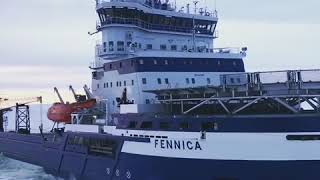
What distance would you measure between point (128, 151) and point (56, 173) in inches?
338

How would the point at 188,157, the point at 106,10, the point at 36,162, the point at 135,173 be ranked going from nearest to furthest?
the point at 188,157 < the point at 135,173 < the point at 106,10 < the point at 36,162

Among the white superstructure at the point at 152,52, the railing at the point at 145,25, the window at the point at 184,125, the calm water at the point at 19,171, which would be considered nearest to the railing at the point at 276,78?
the window at the point at 184,125

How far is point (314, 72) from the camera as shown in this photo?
1711cm

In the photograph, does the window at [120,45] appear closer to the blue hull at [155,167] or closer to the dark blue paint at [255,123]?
the blue hull at [155,167]

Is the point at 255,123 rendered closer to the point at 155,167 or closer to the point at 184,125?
the point at 184,125

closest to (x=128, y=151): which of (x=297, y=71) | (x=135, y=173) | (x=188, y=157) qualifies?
(x=135, y=173)

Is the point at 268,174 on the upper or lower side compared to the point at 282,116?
lower

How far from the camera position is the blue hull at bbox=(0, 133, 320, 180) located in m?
17.0

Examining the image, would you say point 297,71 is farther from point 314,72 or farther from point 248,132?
point 248,132

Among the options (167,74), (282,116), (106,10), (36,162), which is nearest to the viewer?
(282,116)

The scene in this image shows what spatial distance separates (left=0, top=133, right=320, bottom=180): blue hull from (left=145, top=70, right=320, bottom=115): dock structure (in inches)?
77.6

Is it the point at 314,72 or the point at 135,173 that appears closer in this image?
the point at 314,72

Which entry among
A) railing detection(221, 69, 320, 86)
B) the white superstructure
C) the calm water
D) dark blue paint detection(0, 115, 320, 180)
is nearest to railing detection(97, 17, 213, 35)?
the white superstructure

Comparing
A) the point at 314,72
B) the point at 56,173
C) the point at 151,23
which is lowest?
the point at 56,173
